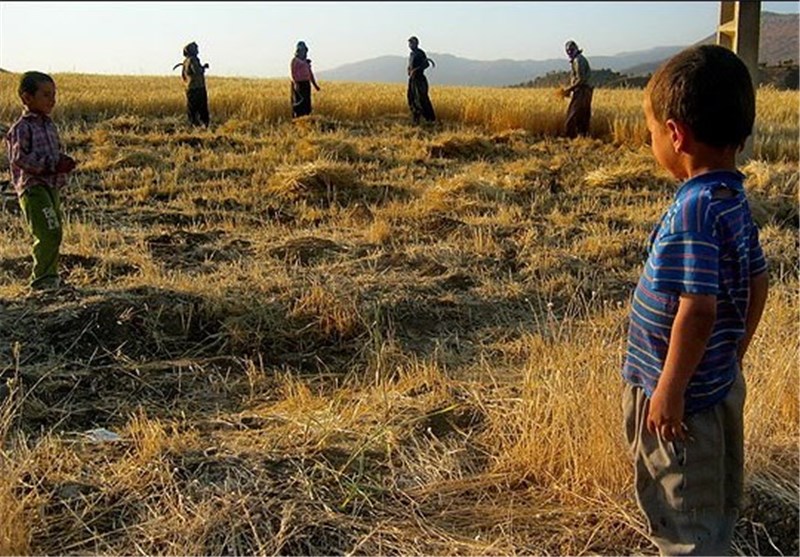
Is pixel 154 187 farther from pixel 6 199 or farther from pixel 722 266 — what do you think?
pixel 722 266

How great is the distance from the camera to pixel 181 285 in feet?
16.4

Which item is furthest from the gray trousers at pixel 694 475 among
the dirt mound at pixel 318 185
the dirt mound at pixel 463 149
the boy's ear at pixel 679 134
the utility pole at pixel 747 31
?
the dirt mound at pixel 463 149

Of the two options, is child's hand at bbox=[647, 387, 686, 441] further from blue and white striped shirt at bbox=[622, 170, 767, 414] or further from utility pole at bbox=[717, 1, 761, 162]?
utility pole at bbox=[717, 1, 761, 162]

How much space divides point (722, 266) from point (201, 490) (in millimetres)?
1790

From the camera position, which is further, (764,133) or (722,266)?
(764,133)

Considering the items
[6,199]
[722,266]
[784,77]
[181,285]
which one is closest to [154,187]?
[6,199]

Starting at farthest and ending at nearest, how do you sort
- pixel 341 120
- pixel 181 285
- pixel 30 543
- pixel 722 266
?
1. pixel 341 120
2. pixel 181 285
3. pixel 30 543
4. pixel 722 266

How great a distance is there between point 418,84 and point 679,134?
1380 centimetres

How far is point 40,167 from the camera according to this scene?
190 inches

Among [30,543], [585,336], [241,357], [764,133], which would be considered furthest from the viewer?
[764,133]

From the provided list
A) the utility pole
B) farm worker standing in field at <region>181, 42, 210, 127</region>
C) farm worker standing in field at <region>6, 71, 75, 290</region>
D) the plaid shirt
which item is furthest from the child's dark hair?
farm worker standing in field at <region>181, 42, 210, 127</region>

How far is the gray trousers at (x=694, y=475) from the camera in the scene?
75.2 inches

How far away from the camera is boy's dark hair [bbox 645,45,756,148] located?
1.75 metres

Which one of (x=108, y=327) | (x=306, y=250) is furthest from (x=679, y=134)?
(x=306, y=250)
